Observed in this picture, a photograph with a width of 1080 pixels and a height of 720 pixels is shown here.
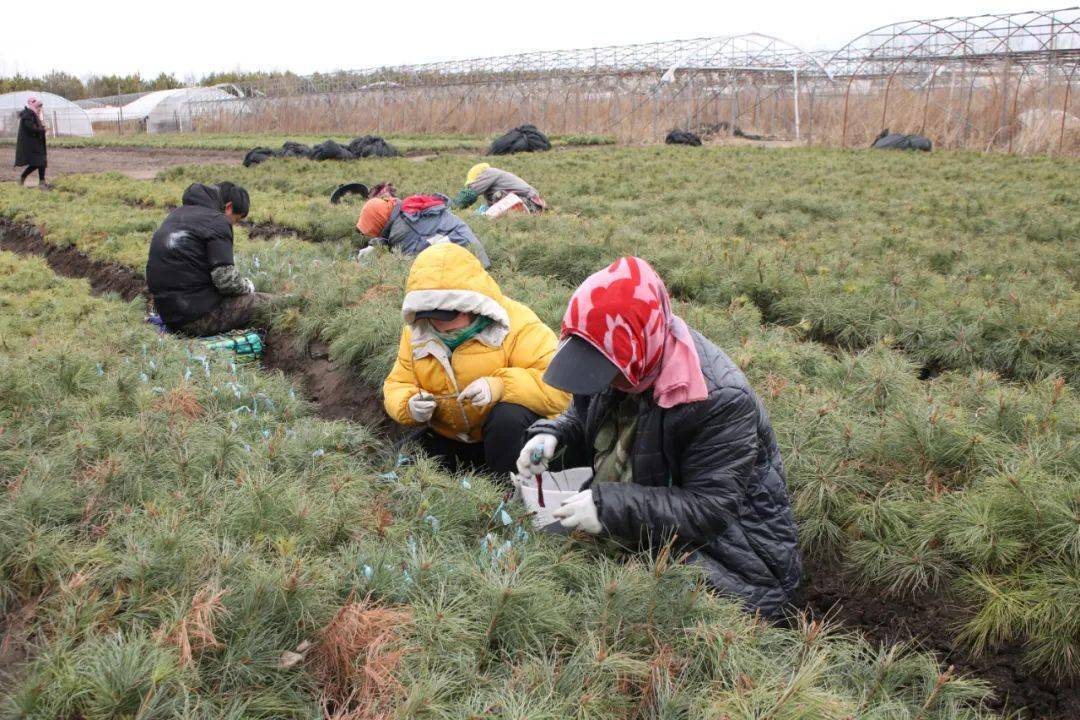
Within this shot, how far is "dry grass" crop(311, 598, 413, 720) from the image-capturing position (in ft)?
6.96

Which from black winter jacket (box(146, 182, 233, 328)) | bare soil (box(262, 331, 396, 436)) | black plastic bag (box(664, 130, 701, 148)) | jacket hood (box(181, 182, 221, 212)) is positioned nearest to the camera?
bare soil (box(262, 331, 396, 436))

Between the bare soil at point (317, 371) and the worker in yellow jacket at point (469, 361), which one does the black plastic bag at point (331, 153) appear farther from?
the worker in yellow jacket at point (469, 361)

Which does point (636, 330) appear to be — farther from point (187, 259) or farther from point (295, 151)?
point (295, 151)

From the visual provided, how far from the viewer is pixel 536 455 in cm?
314

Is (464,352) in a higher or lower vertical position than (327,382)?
higher

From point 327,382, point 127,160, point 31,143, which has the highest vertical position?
point 31,143

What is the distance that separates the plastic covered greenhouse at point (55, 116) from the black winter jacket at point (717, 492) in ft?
Result: 166

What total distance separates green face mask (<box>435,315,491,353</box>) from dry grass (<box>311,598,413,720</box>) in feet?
6.26

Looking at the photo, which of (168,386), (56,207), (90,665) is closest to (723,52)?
(56,207)

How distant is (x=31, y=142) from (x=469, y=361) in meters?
16.1

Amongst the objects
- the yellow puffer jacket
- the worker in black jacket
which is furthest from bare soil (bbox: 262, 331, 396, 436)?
the yellow puffer jacket

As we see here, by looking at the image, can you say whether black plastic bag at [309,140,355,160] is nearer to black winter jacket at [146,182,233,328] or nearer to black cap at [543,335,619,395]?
black winter jacket at [146,182,233,328]

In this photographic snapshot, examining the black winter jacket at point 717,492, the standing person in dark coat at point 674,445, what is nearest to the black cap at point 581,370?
the standing person in dark coat at point 674,445

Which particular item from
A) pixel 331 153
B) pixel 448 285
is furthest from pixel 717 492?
pixel 331 153
